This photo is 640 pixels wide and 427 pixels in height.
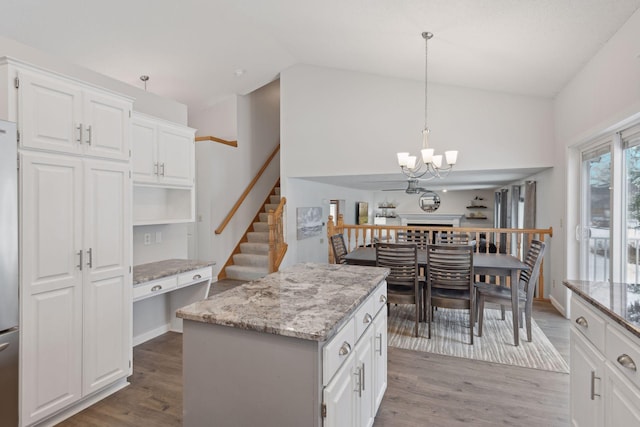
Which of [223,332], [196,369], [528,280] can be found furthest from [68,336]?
[528,280]

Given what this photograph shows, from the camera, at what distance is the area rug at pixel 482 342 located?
2.98 meters

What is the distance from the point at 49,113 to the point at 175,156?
1411mm

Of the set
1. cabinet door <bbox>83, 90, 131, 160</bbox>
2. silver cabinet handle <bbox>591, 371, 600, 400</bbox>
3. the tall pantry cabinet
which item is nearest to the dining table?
silver cabinet handle <bbox>591, 371, 600, 400</bbox>

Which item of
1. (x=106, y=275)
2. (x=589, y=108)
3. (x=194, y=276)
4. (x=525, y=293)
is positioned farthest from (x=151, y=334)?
(x=589, y=108)

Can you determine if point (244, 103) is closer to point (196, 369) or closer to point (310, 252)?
point (310, 252)

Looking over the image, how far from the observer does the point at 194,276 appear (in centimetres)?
334

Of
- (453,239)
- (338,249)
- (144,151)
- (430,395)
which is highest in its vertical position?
(144,151)

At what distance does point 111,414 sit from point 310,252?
4844 millimetres

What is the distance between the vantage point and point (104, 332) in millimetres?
2355

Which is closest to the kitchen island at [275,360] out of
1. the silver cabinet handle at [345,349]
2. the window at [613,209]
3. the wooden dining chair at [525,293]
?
the silver cabinet handle at [345,349]

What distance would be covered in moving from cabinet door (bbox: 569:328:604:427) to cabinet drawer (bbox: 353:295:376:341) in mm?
1048

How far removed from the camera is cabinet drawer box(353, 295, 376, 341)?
1.73 metres

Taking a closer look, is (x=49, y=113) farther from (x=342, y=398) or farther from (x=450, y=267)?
(x=450, y=267)

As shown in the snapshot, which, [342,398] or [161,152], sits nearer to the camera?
[342,398]
